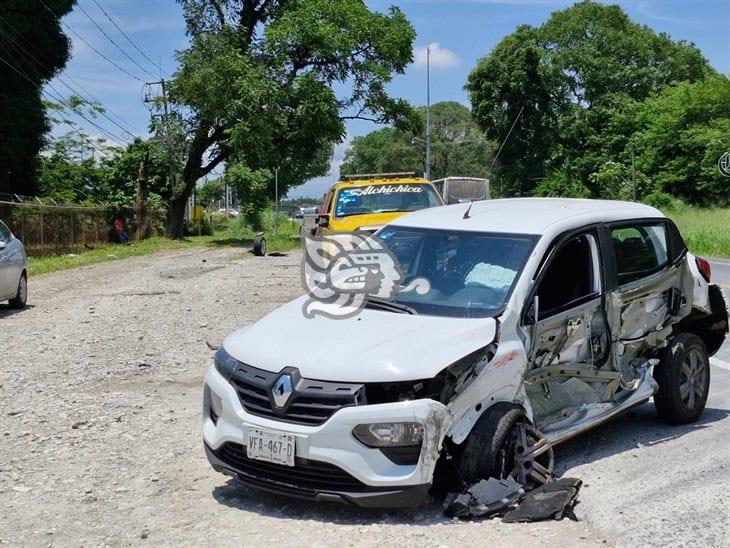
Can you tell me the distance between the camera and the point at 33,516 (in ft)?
14.9

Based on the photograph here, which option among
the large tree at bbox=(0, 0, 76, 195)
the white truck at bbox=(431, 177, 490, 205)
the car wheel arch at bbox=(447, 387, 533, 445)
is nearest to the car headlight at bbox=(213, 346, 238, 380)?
the car wheel arch at bbox=(447, 387, 533, 445)

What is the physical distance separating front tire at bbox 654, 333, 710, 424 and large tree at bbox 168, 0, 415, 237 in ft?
92.0

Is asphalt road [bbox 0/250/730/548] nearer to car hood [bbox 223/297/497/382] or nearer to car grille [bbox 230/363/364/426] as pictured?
car grille [bbox 230/363/364/426]

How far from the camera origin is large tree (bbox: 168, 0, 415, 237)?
33.4 meters

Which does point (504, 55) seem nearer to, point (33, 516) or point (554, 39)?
point (554, 39)

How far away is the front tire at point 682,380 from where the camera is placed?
633 centimetres

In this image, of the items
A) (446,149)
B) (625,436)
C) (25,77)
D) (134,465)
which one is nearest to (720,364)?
(625,436)

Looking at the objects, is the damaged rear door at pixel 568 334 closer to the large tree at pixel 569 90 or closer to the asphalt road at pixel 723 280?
the asphalt road at pixel 723 280

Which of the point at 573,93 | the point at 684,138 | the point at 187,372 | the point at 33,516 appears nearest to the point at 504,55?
the point at 573,93

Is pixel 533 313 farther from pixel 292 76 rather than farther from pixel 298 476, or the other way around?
pixel 292 76

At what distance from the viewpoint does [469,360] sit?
4.55 m

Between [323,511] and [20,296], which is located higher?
[20,296]

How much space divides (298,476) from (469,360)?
45.0 inches

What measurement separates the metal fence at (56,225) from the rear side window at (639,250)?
2027cm
